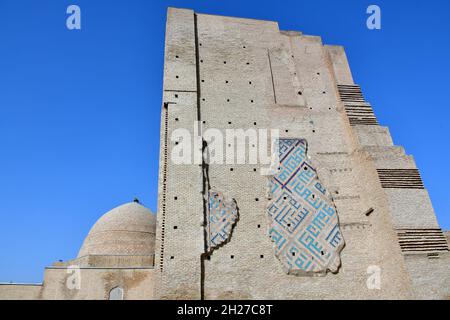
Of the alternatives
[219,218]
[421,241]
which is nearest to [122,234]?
[219,218]

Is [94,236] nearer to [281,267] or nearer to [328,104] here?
[281,267]

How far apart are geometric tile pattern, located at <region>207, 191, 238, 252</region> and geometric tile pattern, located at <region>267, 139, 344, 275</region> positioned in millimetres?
833

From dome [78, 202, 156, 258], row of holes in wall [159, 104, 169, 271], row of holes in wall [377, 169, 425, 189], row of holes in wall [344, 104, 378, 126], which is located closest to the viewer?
row of holes in wall [159, 104, 169, 271]

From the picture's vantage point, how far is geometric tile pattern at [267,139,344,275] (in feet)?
24.0

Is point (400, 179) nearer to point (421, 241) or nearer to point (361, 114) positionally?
point (421, 241)

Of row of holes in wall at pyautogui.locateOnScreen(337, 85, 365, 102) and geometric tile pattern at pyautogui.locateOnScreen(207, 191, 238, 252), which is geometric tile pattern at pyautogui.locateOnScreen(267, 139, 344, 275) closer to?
geometric tile pattern at pyautogui.locateOnScreen(207, 191, 238, 252)

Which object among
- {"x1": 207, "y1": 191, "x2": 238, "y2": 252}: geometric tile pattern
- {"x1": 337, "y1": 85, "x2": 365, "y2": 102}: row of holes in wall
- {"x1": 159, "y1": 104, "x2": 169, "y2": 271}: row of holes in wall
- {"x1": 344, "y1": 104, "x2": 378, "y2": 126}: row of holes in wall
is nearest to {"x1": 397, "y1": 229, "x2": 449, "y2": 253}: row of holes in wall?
{"x1": 344, "y1": 104, "x2": 378, "y2": 126}: row of holes in wall

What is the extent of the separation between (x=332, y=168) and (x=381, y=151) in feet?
3.72

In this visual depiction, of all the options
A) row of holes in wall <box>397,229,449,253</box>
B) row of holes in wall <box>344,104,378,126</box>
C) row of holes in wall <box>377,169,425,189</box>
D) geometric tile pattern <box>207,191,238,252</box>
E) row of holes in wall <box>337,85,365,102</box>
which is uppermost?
row of holes in wall <box>337,85,365,102</box>

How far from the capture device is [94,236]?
1292 centimetres

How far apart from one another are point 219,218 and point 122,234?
6306 mm

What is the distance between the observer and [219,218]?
7465 millimetres

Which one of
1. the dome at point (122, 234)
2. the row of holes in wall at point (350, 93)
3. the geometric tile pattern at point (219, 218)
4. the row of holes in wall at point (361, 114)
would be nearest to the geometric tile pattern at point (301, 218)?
the geometric tile pattern at point (219, 218)
